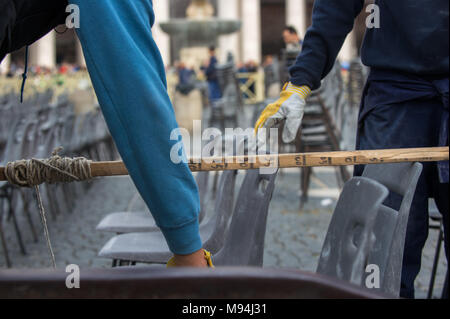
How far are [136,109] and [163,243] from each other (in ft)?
6.19

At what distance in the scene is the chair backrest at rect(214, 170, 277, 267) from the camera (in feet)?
7.07

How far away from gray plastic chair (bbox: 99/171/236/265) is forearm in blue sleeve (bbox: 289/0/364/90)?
0.61 meters

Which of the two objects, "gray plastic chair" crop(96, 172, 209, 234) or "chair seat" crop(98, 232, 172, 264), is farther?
"gray plastic chair" crop(96, 172, 209, 234)

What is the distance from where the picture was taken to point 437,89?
6.85 ft

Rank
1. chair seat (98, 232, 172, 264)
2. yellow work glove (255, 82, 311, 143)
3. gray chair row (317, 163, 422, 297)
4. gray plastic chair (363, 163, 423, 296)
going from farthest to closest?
chair seat (98, 232, 172, 264) < yellow work glove (255, 82, 311, 143) < gray plastic chair (363, 163, 423, 296) < gray chair row (317, 163, 422, 297)

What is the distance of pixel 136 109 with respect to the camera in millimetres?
1189

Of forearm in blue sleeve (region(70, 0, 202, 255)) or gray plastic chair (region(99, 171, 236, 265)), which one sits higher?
forearm in blue sleeve (region(70, 0, 202, 255))

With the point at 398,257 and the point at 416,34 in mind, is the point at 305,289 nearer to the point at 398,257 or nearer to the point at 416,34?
the point at 398,257

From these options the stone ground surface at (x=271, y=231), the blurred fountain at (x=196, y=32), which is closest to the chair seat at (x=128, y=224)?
the stone ground surface at (x=271, y=231)

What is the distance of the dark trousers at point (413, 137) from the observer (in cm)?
213

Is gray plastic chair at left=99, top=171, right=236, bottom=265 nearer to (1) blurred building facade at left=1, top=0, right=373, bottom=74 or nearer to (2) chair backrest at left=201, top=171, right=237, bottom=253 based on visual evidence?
(2) chair backrest at left=201, top=171, right=237, bottom=253

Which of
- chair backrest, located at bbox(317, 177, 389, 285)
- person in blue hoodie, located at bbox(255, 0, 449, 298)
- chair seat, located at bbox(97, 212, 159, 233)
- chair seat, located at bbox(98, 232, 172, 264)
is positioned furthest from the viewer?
chair seat, located at bbox(97, 212, 159, 233)

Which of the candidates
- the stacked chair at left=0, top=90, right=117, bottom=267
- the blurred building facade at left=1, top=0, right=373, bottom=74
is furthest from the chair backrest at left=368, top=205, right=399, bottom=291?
the blurred building facade at left=1, top=0, right=373, bottom=74

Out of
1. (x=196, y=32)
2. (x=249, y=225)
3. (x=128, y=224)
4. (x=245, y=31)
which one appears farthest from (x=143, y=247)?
(x=245, y=31)
